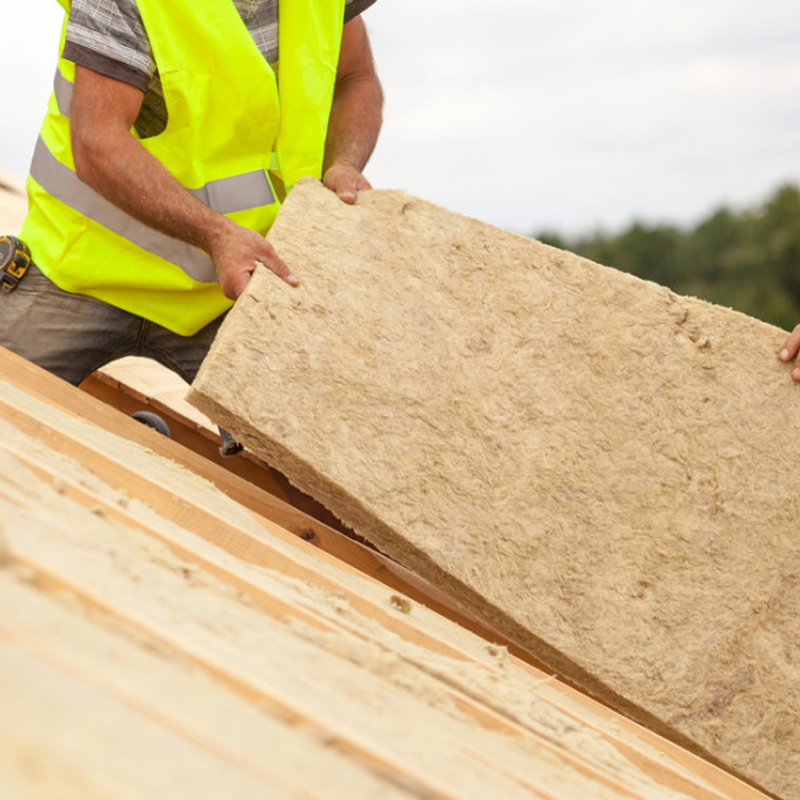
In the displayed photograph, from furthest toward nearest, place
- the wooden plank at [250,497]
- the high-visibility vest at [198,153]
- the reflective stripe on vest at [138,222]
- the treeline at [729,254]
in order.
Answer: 1. the treeline at [729,254]
2. the reflective stripe on vest at [138,222]
3. the high-visibility vest at [198,153]
4. the wooden plank at [250,497]

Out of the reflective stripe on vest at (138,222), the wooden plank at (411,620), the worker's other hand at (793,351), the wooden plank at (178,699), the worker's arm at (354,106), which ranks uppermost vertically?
the worker's arm at (354,106)

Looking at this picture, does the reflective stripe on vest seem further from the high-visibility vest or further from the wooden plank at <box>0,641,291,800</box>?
the wooden plank at <box>0,641,291,800</box>

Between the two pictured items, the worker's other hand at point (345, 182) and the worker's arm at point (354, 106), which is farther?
the worker's arm at point (354, 106)

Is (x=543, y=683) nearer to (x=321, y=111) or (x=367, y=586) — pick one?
(x=367, y=586)

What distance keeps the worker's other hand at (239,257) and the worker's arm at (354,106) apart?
0.85m

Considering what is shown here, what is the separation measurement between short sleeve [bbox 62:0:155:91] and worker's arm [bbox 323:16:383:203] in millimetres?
881

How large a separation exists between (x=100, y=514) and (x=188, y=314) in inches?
70.3

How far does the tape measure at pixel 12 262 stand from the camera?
3.06 m

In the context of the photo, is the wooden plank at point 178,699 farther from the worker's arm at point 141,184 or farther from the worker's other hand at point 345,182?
the worker's other hand at point 345,182

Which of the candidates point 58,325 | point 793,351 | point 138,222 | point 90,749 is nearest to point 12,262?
point 58,325

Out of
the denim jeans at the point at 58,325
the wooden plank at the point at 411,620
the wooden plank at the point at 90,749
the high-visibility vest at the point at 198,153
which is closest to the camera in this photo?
the wooden plank at the point at 90,749

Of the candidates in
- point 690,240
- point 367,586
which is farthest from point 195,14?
point 690,240

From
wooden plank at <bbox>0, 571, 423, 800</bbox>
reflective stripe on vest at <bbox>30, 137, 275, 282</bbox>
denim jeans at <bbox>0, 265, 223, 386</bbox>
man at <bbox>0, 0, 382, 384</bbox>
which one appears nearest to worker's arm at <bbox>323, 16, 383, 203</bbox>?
man at <bbox>0, 0, 382, 384</bbox>

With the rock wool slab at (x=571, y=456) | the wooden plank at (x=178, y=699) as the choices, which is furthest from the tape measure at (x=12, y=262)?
the wooden plank at (x=178, y=699)
